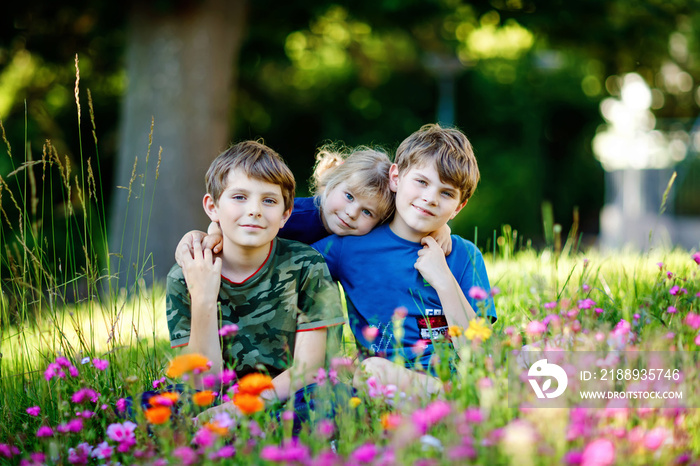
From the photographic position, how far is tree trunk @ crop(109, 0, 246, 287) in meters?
7.68

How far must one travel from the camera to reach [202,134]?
790 cm

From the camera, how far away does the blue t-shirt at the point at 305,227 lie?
334cm

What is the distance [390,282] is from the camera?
3.06m

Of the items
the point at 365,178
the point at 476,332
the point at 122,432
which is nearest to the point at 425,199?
the point at 365,178

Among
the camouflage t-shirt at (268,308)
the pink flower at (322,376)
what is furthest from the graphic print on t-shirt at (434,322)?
the pink flower at (322,376)

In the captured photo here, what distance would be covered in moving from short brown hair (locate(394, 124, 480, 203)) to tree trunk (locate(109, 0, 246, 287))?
4.95 metres

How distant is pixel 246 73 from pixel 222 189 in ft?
28.7

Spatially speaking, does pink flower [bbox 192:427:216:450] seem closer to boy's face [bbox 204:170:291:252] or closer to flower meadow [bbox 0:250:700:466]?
flower meadow [bbox 0:250:700:466]

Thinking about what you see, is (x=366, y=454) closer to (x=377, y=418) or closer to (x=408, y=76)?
(x=377, y=418)

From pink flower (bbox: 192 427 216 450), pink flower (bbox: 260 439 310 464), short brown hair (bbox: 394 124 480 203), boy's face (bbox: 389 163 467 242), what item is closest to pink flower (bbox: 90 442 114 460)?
pink flower (bbox: 192 427 216 450)

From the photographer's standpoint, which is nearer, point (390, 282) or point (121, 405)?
point (121, 405)

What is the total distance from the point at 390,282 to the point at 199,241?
2.79 ft

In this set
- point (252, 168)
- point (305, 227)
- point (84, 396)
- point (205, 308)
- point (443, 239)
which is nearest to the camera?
point (84, 396)

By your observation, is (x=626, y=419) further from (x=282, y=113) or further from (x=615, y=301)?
(x=282, y=113)
